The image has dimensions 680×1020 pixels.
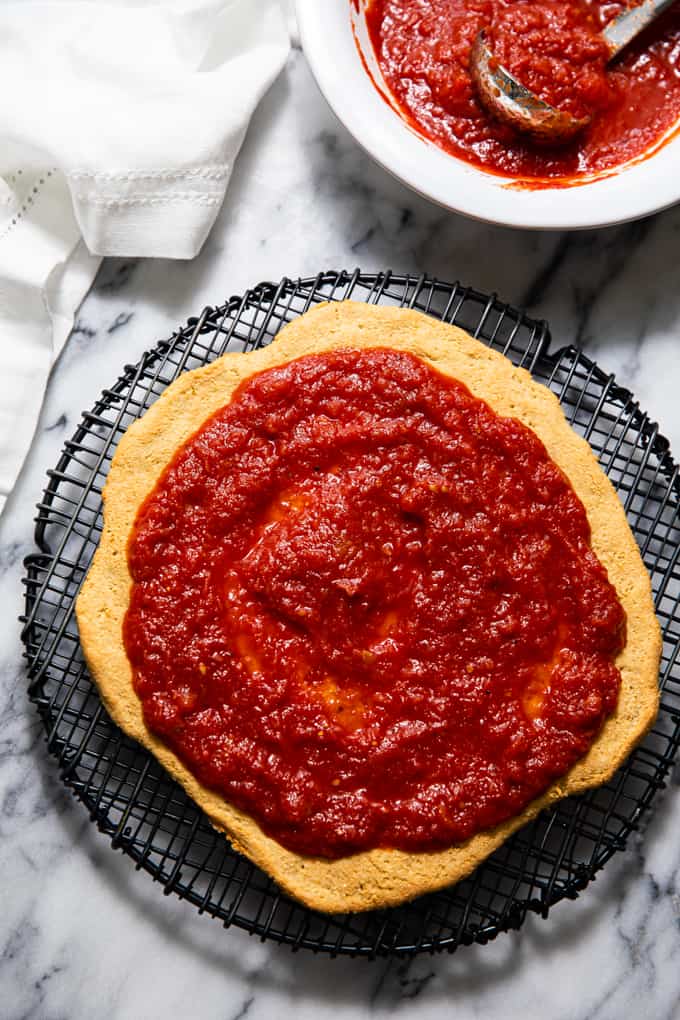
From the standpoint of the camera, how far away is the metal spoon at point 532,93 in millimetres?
3842

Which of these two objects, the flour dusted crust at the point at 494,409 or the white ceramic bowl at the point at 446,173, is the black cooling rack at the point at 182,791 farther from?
the white ceramic bowl at the point at 446,173

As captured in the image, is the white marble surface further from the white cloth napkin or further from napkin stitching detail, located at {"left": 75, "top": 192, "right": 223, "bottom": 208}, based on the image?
napkin stitching detail, located at {"left": 75, "top": 192, "right": 223, "bottom": 208}

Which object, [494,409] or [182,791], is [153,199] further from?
[182,791]

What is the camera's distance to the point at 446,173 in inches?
149

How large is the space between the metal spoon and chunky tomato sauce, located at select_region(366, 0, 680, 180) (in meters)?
0.04

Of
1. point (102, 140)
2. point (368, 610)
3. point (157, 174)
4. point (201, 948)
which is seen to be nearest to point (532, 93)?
point (157, 174)

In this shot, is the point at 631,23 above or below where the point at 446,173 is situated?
above

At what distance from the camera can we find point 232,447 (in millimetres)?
3561

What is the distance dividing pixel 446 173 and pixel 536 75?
1.73 ft

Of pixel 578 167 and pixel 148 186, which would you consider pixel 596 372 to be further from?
pixel 148 186

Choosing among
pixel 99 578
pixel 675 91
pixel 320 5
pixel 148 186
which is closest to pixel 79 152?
pixel 148 186

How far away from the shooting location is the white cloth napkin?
4.06 metres

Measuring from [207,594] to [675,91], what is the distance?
258 centimetres

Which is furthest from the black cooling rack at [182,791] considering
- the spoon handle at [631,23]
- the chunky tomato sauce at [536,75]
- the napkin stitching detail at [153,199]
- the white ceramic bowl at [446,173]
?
the spoon handle at [631,23]
